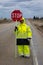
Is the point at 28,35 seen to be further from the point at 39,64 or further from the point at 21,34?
the point at 39,64

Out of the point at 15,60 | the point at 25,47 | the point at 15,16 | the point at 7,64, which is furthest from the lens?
the point at 15,16

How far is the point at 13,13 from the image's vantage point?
15.3 metres

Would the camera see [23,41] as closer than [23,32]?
Yes

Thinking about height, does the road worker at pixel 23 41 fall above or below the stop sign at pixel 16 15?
below

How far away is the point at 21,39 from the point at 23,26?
0.73m

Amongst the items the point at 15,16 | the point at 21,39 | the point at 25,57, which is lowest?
the point at 25,57

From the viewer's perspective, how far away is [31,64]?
38.9ft

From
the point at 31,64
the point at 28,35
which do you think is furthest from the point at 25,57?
Result: the point at 31,64

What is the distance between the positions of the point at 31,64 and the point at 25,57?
1.99m

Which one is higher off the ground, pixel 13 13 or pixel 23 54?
pixel 13 13

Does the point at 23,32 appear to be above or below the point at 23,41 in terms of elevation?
above

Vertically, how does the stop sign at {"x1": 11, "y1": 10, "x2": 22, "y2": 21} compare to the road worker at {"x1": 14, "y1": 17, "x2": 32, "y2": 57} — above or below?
above

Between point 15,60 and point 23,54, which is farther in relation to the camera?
point 23,54

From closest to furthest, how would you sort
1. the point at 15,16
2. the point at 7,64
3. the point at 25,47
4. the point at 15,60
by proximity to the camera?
the point at 7,64, the point at 15,60, the point at 25,47, the point at 15,16
